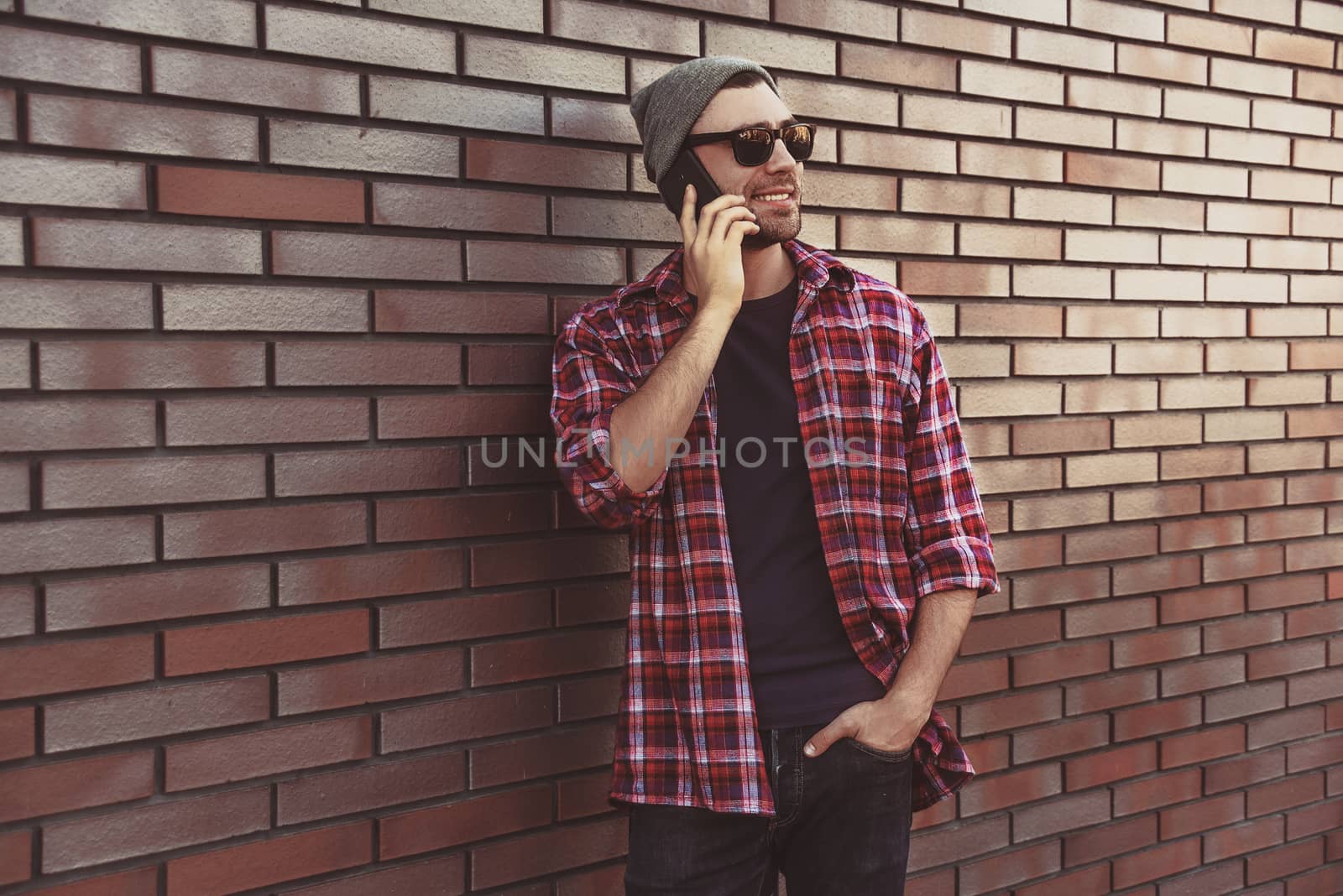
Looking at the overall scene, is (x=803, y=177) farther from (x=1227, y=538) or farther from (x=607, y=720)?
(x=1227, y=538)

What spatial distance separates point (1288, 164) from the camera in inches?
151

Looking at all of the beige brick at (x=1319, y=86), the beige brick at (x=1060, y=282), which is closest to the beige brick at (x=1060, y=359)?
the beige brick at (x=1060, y=282)

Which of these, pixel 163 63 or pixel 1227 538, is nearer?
pixel 163 63

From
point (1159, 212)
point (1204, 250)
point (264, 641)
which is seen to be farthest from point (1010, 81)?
point (264, 641)

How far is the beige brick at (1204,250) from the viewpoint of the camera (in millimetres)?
3600

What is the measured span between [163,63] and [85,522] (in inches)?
33.7

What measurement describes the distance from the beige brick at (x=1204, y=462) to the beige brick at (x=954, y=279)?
86cm

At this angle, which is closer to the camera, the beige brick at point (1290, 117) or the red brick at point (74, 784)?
the red brick at point (74, 784)

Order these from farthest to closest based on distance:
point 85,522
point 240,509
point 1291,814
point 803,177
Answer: point 1291,814 < point 803,177 < point 240,509 < point 85,522

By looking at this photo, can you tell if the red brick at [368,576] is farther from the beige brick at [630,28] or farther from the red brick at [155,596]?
the beige brick at [630,28]

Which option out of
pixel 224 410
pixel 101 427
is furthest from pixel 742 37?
pixel 101 427

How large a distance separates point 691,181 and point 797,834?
1.33m

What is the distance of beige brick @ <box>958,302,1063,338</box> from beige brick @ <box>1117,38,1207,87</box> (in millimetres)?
776

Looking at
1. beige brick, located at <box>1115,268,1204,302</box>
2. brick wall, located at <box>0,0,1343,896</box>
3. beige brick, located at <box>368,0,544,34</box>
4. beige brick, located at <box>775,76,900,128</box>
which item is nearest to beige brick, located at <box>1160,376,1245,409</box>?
brick wall, located at <box>0,0,1343,896</box>
